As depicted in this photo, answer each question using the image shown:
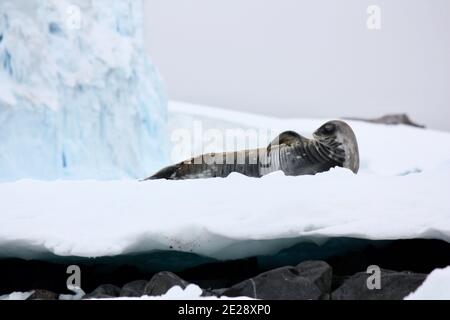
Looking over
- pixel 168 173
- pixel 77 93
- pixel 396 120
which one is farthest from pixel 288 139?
pixel 396 120

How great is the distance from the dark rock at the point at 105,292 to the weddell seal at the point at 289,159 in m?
1.94

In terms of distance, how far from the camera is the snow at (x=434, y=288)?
185 centimetres

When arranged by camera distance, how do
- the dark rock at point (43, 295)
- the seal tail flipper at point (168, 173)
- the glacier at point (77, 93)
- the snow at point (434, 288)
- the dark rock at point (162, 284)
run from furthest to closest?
the glacier at point (77, 93) < the seal tail flipper at point (168, 173) < the dark rock at point (43, 295) < the dark rock at point (162, 284) < the snow at point (434, 288)

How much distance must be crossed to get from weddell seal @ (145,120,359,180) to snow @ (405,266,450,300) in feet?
7.20

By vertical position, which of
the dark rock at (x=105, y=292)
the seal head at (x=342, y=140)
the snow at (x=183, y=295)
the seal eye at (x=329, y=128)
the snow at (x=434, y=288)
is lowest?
the dark rock at (x=105, y=292)

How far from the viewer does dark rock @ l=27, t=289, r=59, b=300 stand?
221 centimetres

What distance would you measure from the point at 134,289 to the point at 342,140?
240 cm

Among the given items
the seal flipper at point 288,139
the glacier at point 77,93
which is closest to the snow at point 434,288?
the seal flipper at point 288,139

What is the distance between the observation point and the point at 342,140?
4160 millimetres

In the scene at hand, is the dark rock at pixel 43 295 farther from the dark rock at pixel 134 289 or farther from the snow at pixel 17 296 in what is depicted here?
the dark rock at pixel 134 289

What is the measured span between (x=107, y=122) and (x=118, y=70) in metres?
0.73

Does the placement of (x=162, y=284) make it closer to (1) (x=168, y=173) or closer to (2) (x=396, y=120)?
(1) (x=168, y=173)

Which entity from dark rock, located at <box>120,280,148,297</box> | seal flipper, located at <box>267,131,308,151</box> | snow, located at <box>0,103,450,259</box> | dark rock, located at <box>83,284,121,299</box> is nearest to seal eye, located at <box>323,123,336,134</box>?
seal flipper, located at <box>267,131,308,151</box>
